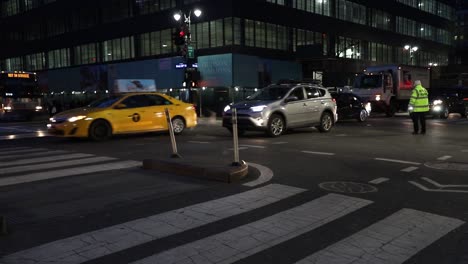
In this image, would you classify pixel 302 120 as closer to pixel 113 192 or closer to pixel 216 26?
pixel 113 192

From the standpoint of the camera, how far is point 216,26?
4038cm

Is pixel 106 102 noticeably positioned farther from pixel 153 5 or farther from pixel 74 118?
pixel 153 5

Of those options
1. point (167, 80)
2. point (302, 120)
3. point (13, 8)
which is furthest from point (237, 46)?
point (13, 8)

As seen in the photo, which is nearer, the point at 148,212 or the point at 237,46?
the point at 148,212

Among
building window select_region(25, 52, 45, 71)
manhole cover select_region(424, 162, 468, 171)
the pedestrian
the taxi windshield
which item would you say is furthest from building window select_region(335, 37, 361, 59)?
manhole cover select_region(424, 162, 468, 171)

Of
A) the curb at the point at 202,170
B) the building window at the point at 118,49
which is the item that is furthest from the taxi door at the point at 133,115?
the building window at the point at 118,49

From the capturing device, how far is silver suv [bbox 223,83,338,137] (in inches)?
595

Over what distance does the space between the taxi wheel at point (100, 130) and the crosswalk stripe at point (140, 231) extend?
9.05m

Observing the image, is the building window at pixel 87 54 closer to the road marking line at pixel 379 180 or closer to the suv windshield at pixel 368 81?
the suv windshield at pixel 368 81

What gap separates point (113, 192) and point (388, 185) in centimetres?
425

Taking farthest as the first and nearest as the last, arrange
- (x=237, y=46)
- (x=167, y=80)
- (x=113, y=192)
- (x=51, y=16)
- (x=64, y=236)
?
(x=51, y=16) < (x=167, y=80) < (x=237, y=46) < (x=113, y=192) < (x=64, y=236)

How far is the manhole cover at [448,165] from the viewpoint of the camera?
353 inches

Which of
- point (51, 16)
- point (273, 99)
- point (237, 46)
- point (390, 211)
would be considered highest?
point (51, 16)

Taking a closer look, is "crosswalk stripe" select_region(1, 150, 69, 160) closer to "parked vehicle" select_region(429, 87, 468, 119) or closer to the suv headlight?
the suv headlight
